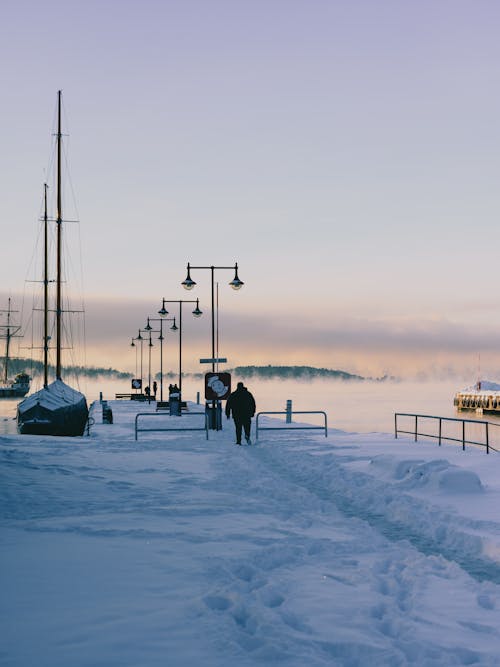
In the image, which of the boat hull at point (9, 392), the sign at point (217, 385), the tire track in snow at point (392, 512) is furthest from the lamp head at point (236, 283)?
the boat hull at point (9, 392)

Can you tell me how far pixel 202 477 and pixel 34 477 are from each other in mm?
3235

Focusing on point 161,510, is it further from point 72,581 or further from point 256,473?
point 256,473

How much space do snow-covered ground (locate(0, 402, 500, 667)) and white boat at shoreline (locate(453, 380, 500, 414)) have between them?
123 m

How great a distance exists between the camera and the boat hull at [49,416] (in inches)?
1126

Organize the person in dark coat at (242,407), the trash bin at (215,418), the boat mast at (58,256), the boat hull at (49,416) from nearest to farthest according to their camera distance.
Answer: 1. the person in dark coat at (242,407)
2. the trash bin at (215,418)
3. the boat hull at (49,416)
4. the boat mast at (58,256)

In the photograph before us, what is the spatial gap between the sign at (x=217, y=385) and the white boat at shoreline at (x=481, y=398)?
4420 inches

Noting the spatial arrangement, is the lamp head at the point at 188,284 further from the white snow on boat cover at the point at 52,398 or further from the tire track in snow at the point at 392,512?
the tire track in snow at the point at 392,512

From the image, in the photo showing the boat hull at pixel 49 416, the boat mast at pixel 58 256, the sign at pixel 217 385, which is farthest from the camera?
the boat mast at pixel 58 256

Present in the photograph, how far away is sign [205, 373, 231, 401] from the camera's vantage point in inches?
1012

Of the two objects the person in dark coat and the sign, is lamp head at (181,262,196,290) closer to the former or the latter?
the sign

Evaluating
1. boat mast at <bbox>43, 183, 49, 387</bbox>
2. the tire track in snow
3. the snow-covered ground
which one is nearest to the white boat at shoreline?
boat mast at <bbox>43, 183, 49, 387</bbox>

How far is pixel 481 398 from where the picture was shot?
13788 cm

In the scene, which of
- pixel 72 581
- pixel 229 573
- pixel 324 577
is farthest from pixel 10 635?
pixel 324 577

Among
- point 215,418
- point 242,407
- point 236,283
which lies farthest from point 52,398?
point 242,407
